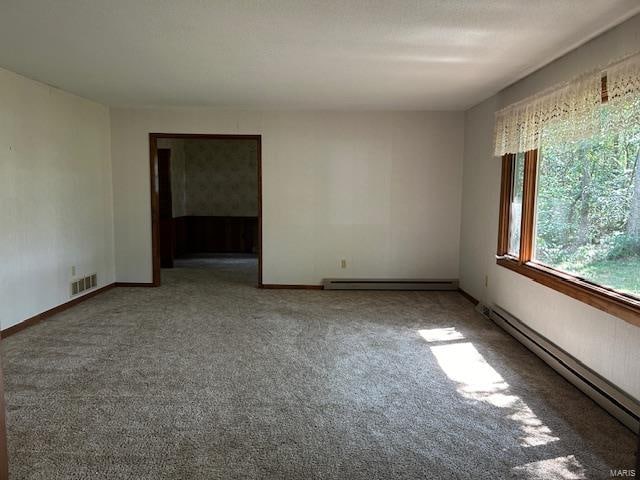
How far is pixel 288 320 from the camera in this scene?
14.4 ft

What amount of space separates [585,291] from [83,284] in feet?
16.3

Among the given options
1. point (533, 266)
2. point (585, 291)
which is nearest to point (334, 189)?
point (533, 266)

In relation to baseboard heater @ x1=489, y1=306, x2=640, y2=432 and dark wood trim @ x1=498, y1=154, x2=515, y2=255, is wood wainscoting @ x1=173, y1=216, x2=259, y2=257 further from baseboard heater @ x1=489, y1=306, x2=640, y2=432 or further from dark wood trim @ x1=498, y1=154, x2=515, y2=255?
baseboard heater @ x1=489, y1=306, x2=640, y2=432

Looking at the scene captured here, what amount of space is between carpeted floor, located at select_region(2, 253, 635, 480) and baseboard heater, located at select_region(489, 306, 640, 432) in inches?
2.6

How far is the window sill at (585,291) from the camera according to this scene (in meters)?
2.48

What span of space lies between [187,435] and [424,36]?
2.75 m

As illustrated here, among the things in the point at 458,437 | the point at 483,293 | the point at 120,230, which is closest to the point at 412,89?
the point at 483,293

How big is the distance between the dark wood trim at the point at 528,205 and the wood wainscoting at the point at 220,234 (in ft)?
19.6

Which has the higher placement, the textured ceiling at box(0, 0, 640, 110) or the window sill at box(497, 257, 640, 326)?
the textured ceiling at box(0, 0, 640, 110)

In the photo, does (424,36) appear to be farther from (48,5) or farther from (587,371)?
(587,371)

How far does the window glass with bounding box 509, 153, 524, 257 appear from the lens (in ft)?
13.4

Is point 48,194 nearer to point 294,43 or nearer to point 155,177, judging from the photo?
point 155,177

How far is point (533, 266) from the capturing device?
12.2ft

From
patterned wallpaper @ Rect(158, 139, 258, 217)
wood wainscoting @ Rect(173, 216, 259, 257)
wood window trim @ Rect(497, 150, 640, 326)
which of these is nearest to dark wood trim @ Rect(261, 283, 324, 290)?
wood window trim @ Rect(497, 150, 640, 326)
